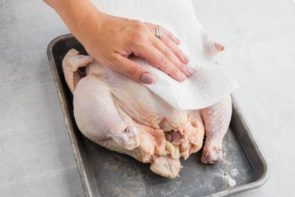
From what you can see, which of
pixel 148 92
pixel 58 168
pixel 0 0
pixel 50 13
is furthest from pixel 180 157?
pixel 0 0

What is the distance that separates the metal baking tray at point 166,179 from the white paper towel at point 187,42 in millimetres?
119

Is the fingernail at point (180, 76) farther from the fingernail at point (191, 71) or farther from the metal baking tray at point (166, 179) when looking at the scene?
the metal baking tray at point (166, 179)

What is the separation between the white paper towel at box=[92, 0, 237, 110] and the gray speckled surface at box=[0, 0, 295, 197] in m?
0.21

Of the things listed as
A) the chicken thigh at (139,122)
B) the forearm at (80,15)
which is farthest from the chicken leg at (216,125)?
the forearm at (80,15)

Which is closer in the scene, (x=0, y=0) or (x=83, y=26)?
(x=83, y=26)

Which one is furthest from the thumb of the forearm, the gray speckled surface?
the gray speckled surface

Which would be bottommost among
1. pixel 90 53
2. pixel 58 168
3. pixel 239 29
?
pixel 58 168

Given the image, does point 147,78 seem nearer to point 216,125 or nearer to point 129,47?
point 129,47

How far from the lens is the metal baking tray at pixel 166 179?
0.99 meters

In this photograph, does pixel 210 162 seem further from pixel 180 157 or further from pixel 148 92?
pixel 148 92

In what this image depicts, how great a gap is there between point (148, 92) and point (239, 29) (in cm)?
53

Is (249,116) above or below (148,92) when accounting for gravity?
below

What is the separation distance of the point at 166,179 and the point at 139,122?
0.15 m

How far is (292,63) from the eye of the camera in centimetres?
131
